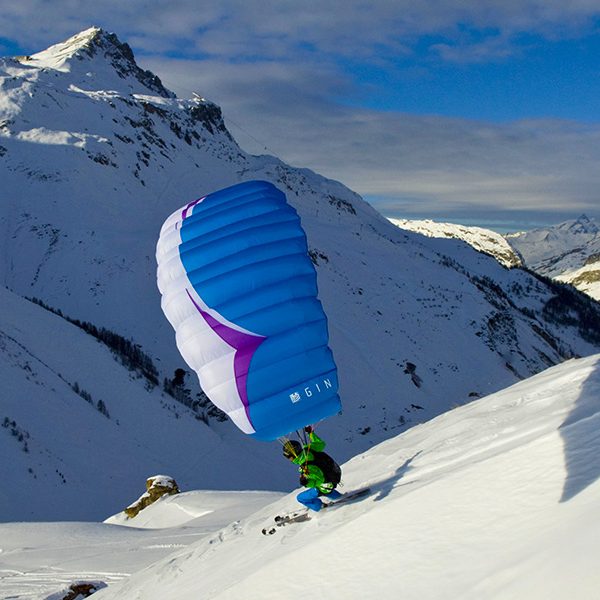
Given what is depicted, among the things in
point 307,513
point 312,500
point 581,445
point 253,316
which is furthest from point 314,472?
point 581,445

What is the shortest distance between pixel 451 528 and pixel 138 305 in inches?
1997

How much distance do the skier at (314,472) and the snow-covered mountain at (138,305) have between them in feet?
60.8

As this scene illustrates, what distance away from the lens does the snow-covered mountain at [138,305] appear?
97.1 feet

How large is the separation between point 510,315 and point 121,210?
62.1 meters

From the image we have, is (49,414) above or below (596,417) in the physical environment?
above

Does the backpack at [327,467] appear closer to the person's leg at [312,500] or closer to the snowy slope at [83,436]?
the person's leg at [312,500]

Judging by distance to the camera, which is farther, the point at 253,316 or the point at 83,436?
the point at 83,436

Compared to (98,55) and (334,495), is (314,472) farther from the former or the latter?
(98,55)

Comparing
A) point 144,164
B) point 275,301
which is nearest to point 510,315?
point 144,164

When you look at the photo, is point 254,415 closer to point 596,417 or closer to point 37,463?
point 596,417

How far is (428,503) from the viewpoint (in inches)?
254

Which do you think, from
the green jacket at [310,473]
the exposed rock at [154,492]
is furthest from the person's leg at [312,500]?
the exposed rock at [154,492]

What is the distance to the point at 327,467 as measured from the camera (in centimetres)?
852

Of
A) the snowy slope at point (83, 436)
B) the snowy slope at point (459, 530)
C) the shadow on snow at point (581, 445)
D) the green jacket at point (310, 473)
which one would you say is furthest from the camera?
the snowy slope at point (83, 436)
